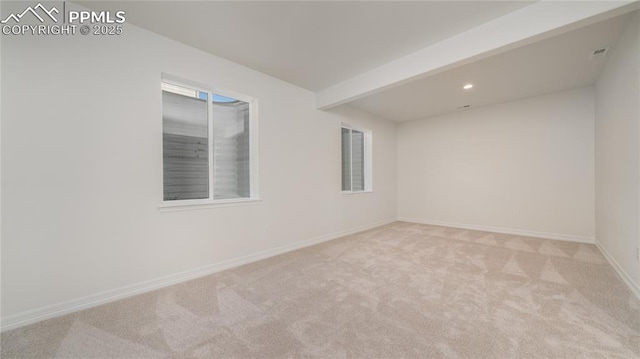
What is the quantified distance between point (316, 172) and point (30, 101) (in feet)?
10.8

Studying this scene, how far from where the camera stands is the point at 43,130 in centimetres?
194

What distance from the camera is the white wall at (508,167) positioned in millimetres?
4164

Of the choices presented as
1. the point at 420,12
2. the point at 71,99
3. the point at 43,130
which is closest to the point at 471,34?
the point at 420,12

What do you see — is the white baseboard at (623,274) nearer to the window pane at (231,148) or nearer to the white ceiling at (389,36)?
the white ceiling at (389,36)

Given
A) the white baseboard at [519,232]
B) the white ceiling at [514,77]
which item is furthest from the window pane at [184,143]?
the white baseboard at [519,232]

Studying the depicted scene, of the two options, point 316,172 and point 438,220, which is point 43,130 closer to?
point 316,172

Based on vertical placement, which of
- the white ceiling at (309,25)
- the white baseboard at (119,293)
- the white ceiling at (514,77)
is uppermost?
the white ceiling at (309,25)

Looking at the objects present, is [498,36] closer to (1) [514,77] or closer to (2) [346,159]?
(1) [514,77]

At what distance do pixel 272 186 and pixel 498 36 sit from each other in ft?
10.3

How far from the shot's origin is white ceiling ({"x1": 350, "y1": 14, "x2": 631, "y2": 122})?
2.62 metres

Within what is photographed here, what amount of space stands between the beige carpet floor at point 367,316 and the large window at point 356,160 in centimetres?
240

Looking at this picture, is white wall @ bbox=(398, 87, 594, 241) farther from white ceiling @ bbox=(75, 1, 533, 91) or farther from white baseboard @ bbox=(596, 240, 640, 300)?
white ceiling @ bbox=(75, 1, 533, 91)

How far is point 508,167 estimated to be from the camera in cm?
484

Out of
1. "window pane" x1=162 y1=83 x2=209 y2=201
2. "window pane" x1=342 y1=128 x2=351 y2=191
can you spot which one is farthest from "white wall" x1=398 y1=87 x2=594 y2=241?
"window pane" x1=162 y1=83 x2=209 y2=201
